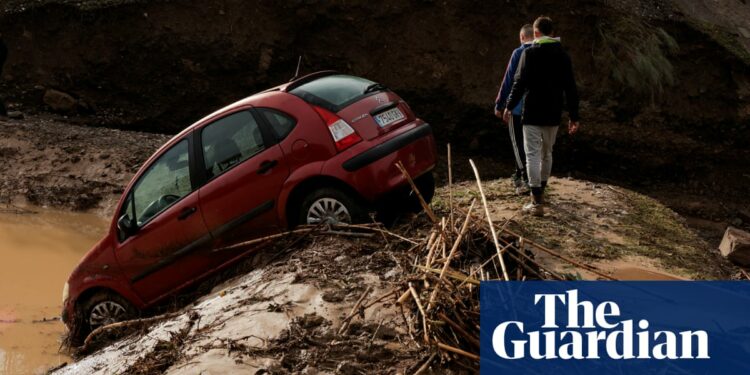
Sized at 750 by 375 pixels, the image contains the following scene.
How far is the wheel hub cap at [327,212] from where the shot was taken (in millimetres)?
7707

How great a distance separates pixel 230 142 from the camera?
810 centimetres

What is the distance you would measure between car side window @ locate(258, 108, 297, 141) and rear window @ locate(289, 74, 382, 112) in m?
0.26

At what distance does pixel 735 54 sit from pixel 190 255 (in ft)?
42.8

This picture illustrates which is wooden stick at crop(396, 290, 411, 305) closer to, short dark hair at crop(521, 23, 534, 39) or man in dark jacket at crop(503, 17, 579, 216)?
man in dark jacket at crop(503, 17, 579, 216)

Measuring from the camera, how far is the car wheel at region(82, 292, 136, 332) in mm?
8562

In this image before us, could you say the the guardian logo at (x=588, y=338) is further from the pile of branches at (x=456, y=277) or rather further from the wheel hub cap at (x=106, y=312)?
the wheel hub cap at (x=106, y=312)

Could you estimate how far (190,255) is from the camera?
8.17 m

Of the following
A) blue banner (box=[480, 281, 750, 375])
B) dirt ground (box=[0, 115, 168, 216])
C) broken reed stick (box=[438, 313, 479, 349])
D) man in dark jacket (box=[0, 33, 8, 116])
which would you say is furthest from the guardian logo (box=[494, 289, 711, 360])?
man in dark jacket (box=[0, 33, 8, 116])

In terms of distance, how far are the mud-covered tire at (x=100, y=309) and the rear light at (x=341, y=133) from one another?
8.86 feet

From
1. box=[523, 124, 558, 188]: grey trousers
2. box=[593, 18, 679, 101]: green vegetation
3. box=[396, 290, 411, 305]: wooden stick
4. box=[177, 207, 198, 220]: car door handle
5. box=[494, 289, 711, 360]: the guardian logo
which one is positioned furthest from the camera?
box=[593, 18, 679, 101]: green vegetation

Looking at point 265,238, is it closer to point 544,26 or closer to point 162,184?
point 162,184

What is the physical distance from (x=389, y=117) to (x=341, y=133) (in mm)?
556

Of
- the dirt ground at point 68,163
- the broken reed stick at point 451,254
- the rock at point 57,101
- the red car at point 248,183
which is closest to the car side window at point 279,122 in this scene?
the red car at point 248,183

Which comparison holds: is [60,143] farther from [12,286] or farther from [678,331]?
[678,331]
